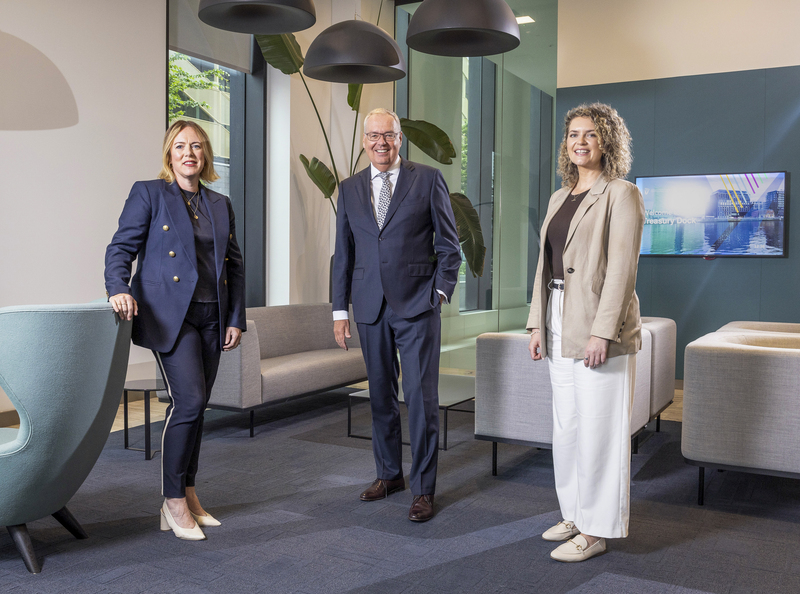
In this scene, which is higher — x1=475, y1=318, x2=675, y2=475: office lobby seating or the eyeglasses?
the eyeglasses

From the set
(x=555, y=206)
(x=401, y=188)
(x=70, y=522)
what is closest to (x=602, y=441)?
(x=555, y=206)

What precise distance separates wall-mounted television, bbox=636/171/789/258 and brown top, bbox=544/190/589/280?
4049mm

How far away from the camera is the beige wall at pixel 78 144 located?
14.5 ft

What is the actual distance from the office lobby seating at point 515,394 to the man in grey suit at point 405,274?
0.54 m

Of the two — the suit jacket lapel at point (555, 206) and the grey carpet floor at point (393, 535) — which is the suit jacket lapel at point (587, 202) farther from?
the grey carpet floor at point (393, 535)

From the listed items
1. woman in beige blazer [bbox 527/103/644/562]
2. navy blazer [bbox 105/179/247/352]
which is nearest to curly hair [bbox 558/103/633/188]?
woman in beige blazer [bbox 527/103/644/562]

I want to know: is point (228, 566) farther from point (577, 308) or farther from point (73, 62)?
point (73, 62)

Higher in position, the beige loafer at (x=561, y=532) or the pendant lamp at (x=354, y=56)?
the pendant lamp at (x=354, y=56)

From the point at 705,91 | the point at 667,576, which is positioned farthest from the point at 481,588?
the point at 705,91

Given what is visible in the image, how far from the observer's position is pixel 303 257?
6.69 meters

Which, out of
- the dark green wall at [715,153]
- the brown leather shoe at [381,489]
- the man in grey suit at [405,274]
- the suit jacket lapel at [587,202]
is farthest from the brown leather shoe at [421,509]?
the dark green wall at [715,153]

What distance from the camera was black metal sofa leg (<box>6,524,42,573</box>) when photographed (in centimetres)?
226

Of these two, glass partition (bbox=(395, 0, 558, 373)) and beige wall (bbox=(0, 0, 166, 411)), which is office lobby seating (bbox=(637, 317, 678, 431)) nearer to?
glass partition (bbox=(395, 0, 558, 373))

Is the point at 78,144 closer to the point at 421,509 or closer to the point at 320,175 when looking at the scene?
the point at 320,175
